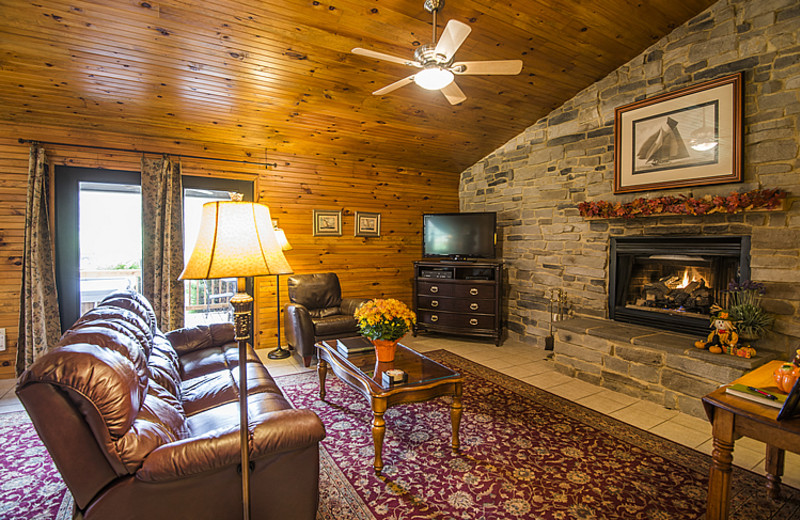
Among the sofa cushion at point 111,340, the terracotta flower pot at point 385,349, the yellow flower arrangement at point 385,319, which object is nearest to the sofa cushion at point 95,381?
the sofa cushion at point 111,340

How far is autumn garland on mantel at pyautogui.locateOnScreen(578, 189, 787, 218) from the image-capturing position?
9.57 ft

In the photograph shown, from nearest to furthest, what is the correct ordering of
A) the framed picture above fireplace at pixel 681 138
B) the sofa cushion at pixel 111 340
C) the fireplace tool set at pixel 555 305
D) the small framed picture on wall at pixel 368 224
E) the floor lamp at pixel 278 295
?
1. the sofa cushion at pixel 111 340
2. the framed picture above fireplace at pixel 681 138
3. the floor lamp at pixel 278 295
4. the fireplace tool set at pixel 555 305
5. the small framed picture on wall at pixel 368 224

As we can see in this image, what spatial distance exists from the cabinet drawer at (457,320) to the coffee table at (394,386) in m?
2.30

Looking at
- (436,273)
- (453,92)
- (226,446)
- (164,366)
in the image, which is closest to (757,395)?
(226,446)

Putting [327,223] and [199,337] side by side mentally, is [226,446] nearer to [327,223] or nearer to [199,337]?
[199,337]

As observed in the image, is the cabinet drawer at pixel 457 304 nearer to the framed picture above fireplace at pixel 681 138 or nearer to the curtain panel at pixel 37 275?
the framed picture above fireplace at pixel 681 138

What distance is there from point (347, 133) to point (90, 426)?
397cm

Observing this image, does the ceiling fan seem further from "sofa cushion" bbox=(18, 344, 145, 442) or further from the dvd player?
the dvd player

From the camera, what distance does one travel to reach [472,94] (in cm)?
415

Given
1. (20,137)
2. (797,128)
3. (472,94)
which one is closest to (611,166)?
(797,128)

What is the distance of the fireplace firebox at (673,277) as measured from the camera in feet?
10.9

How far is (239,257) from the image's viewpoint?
1.41 metres

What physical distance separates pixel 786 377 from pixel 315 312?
13.3ft

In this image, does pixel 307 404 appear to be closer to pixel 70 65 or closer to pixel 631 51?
pixel 70 65
